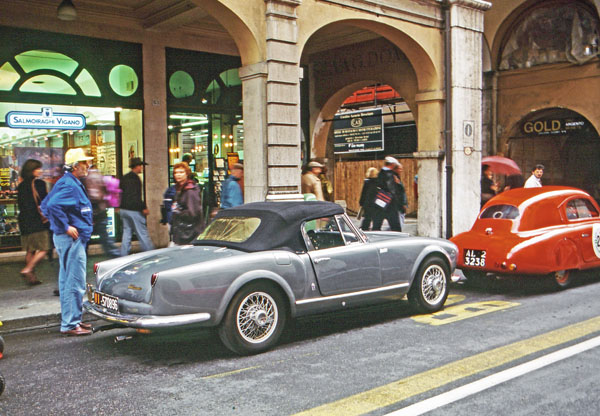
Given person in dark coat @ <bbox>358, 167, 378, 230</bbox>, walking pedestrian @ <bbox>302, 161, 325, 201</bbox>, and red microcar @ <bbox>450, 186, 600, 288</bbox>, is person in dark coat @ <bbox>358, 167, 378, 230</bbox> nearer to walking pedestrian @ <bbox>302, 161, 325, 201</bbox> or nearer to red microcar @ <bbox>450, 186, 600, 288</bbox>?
walking pedestrian @ <bbox>302, 161, 325, 201</bbox>

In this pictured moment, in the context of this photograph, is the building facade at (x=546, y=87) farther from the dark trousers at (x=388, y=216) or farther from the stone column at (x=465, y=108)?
Result: the dark trousers at (x=388, y=216)

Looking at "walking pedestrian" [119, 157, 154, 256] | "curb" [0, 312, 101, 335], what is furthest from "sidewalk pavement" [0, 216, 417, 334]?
"walking pedestrian" [119, 157, 154, 256]

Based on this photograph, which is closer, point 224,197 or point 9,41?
point 224,197

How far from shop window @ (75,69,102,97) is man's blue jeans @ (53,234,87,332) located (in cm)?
696

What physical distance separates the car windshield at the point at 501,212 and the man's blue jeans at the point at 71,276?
19.5ft

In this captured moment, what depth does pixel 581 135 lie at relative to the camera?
18094mm

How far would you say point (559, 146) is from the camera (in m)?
18.7

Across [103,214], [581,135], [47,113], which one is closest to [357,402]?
[103,214]

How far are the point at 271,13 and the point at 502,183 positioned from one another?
1093 cm

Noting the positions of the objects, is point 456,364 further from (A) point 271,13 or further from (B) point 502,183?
(B) point 502,183

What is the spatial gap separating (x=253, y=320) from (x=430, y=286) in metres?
2.56

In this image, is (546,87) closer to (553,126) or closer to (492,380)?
(553,126)

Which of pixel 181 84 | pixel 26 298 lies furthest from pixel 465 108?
pixel 26 298

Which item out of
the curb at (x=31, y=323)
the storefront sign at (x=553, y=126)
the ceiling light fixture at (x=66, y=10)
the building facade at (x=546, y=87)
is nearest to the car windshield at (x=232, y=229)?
the curb at (x=31, y=323)
